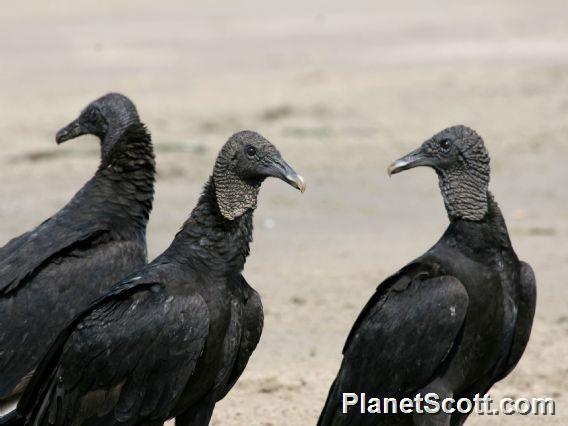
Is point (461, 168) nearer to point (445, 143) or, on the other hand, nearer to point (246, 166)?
point (445, 143)

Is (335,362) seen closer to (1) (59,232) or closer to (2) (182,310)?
(1) (59,232)

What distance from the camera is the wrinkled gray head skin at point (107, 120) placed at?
6.50m

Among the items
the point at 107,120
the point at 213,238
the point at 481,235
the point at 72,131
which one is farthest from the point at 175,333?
the point at 72,131

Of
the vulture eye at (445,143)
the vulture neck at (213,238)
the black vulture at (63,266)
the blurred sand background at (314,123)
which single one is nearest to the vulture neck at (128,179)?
the black vulture at (63,266)

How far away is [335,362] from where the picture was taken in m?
7.45

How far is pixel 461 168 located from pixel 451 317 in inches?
26.5

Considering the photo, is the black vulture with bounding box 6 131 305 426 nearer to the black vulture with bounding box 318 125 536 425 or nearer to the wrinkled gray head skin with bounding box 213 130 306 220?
the wrinkled gray head skin with bounding box 213 130 306 220

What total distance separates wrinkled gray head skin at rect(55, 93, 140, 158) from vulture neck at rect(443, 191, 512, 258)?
1735mm

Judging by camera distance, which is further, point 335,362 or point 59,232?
point 335,362

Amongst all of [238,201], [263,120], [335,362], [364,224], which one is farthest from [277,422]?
[263,120]

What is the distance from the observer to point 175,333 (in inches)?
197

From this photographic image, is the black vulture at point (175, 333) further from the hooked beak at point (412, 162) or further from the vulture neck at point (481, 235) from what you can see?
the vulture neck at point (481, 235)

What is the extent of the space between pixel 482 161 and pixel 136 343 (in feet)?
5.29

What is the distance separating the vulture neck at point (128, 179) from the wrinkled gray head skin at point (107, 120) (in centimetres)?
8
